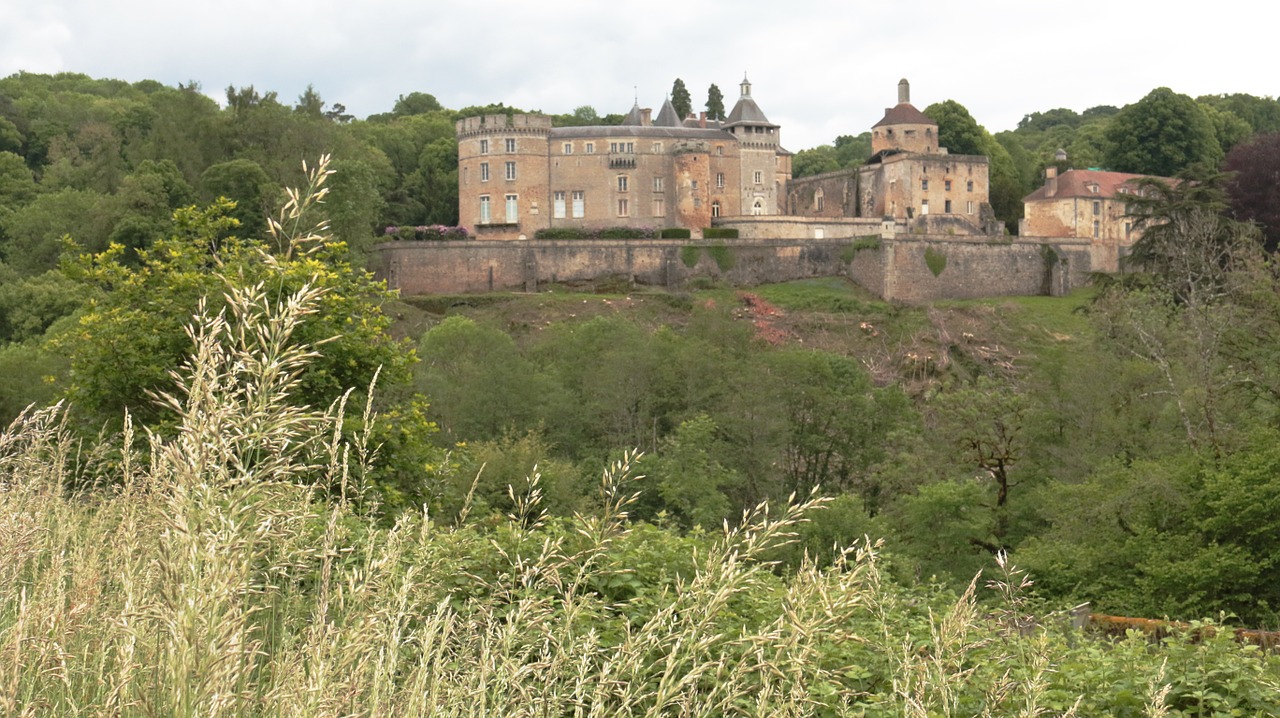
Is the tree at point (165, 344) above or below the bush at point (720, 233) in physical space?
below

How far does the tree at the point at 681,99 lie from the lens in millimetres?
67125

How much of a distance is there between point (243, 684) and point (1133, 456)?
23411 mm

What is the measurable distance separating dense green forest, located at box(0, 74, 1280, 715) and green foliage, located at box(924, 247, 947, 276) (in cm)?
220

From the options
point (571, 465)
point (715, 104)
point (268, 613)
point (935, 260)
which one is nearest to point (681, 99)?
point (715, 104)

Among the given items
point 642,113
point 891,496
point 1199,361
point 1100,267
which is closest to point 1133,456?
point 1199,361

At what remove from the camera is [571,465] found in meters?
28.3

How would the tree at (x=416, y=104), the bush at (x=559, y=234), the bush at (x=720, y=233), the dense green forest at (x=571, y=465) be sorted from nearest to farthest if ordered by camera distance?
the dense green forest at (x=571, y=465)
the bush at (x=559, y=234)
the bush at (x=720, y=233)
the tree at (x=416, y=104)

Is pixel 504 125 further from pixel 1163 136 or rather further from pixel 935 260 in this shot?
pixel 1163 136

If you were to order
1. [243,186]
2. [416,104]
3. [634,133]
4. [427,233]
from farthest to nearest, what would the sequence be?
[416,104]
[634,133]
[427,233]
[243,186]

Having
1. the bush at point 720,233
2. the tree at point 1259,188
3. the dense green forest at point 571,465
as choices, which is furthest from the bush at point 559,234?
the tree at point 1259,188

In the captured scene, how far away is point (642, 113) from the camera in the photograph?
195 ft

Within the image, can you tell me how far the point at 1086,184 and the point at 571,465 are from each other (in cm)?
3675

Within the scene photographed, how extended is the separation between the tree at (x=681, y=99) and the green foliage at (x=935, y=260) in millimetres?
18075

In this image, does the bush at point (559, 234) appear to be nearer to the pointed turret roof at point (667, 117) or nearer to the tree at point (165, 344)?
the pointed turret roof at point (667, 117)
